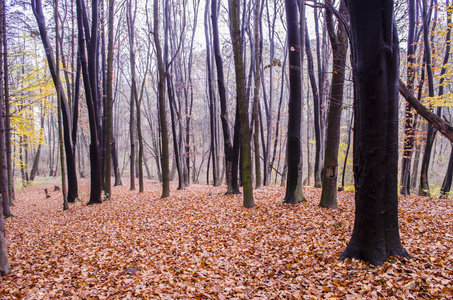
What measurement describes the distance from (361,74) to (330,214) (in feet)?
13.4

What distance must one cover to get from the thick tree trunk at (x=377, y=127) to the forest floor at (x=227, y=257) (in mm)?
410

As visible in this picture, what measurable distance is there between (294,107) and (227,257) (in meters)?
5.02

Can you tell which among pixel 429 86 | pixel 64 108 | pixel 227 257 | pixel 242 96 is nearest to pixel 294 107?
pixel 242 96

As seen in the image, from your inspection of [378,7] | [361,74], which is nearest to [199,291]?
[361,74]

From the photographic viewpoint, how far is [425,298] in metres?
2.84

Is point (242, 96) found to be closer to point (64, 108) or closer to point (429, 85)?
point (429, 85)

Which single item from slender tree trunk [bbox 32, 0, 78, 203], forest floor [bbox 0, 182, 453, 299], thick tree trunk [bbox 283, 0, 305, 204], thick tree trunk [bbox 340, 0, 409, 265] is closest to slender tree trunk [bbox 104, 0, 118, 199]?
slender tree trunk [bbox 32, 0, 78, 203]

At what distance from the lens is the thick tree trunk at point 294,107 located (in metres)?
7.77

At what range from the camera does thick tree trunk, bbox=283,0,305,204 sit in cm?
777

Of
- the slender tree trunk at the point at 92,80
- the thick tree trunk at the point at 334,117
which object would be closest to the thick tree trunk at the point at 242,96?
the thick tree trunk at the point at 334,117

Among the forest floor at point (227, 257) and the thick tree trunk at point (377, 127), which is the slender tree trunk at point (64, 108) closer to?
the forest floor at point (227, 257)

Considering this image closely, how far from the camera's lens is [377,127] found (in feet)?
11.3

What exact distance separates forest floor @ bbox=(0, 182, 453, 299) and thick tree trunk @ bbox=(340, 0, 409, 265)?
41cm

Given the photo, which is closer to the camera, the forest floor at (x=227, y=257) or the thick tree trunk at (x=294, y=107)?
the forest floor at (x=227, y=257)
